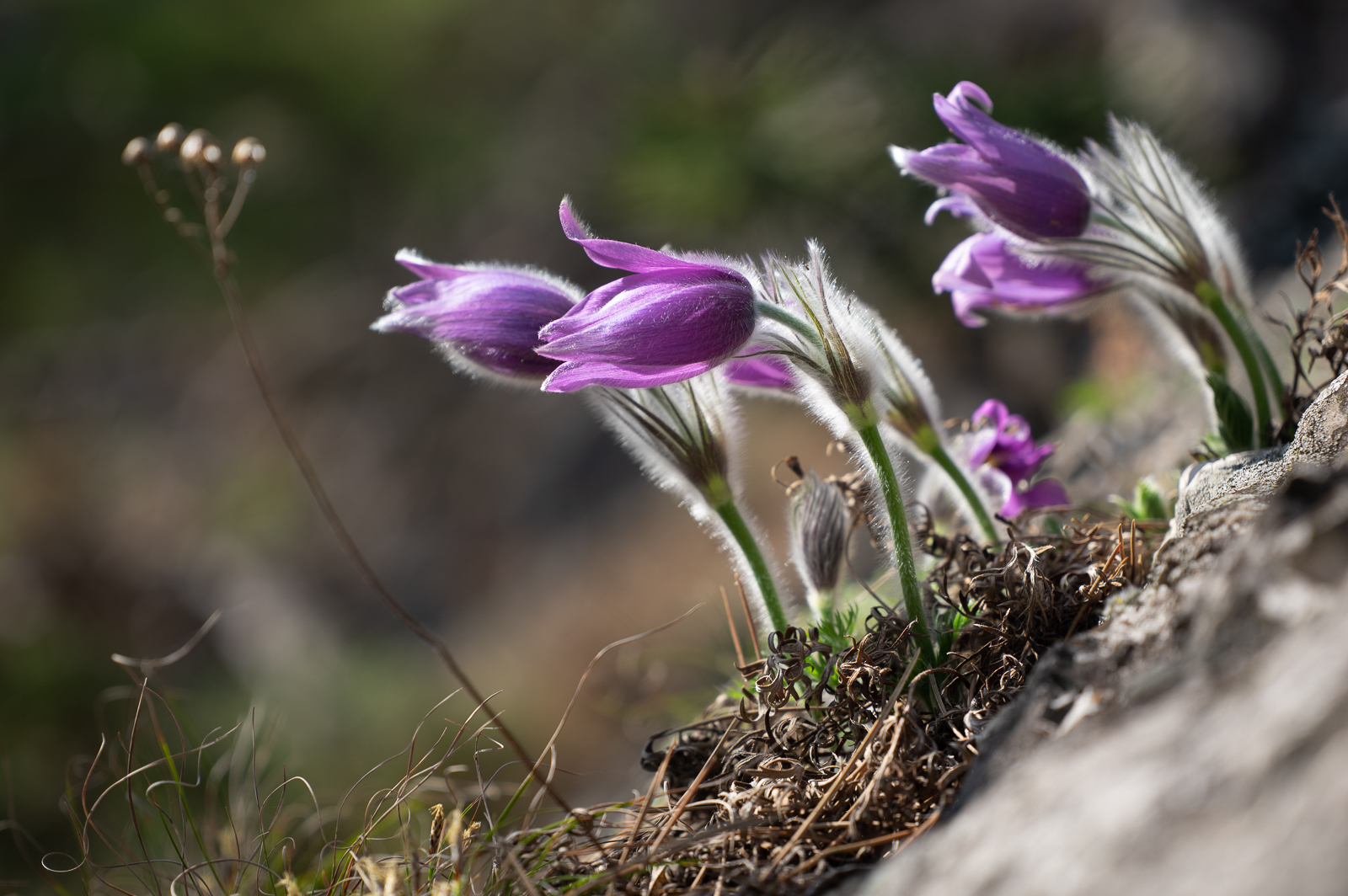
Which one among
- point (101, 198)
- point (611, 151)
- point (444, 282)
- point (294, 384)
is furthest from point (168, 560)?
point (444, 282)

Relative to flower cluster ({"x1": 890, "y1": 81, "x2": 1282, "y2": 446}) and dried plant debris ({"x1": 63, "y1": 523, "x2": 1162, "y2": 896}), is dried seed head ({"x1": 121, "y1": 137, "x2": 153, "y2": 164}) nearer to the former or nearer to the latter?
dried plant debris ({"x1": 63, "y1": 523, "x2": 1162, "y2": 896})

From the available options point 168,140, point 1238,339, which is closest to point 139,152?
point 168,140

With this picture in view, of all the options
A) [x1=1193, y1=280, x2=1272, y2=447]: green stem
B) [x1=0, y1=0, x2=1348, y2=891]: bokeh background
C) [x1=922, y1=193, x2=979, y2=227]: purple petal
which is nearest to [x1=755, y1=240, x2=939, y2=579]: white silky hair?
[x1=922, y1=193, x2=979, y2=227]: purple petal

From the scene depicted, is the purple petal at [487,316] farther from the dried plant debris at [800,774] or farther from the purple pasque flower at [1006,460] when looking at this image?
the purple pasque flower at [1006,460]

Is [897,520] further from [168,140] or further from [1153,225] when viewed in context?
[168,140]

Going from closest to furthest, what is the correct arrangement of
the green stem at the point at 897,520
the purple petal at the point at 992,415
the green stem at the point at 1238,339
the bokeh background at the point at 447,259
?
the green stem at the point at 897,520
the green stem at the point at 1238,339
the purple petal at the point at 992,415
the bokeh background at the point at 447,259

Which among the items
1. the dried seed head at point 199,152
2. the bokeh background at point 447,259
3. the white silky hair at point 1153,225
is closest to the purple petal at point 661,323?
the white silky hair at point 1153,225

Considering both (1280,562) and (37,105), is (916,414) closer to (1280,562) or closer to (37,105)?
(1280,562)
